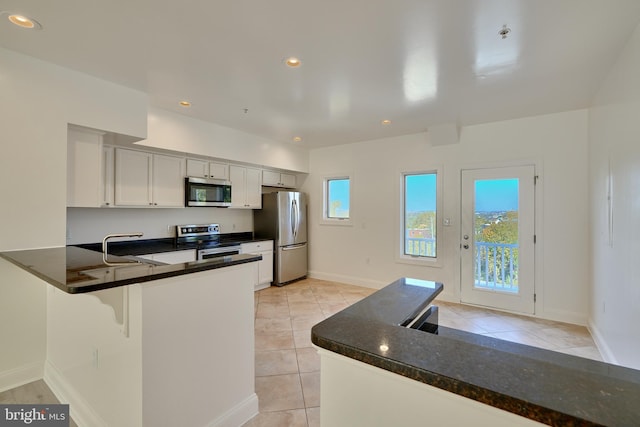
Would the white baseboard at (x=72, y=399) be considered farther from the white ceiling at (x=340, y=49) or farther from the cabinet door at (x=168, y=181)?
the white ceiling at (x=340, y=49)

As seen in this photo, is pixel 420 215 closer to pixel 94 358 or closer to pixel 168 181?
pixel 168 181

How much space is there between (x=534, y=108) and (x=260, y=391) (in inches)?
161

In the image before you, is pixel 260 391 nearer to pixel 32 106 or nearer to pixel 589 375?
pixel 589 375

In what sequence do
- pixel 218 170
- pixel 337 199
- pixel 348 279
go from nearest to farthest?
pixel 218 170 → pixel 348 279 → pixel 337 199

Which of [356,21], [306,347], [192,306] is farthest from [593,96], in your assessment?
[192,306]

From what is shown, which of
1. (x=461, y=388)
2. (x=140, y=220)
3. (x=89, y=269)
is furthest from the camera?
(x=140, y=220)

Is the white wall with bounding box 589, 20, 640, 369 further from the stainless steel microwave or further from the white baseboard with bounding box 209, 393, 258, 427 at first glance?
the stainless steel microwave

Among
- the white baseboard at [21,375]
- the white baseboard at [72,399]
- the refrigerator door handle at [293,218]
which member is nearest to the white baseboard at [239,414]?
the white baseboard at [72,399]

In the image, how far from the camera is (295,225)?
538 cm

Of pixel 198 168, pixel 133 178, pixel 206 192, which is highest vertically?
pixel 198 168

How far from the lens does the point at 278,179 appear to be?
546 centimetres

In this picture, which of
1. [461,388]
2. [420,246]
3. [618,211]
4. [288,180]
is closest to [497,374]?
[461,388]

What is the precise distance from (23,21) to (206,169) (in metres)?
2.47

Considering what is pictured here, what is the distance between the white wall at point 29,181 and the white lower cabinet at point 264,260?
2536mm
